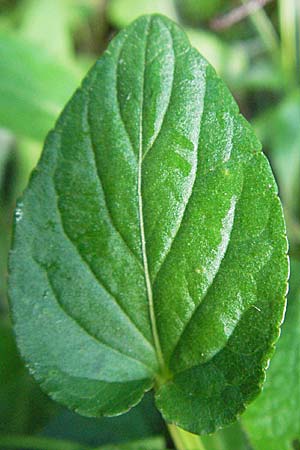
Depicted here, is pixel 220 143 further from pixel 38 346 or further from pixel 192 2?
pixel 192 2

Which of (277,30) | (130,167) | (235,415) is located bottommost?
(235,415)

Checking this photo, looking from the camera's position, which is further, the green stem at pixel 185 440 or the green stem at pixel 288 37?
the green stem at pixel 288 37

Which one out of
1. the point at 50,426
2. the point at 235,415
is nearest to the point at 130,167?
the point at 235,415

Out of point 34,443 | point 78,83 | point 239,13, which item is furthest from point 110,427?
point 239,13

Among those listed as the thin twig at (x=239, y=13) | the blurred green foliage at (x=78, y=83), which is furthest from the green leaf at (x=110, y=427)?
the thin twig at (x=239, y=13)

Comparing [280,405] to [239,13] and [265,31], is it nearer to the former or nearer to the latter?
[239,13]

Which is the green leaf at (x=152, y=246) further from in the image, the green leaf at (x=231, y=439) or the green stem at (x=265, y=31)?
the green stem at (x=265, y=31)

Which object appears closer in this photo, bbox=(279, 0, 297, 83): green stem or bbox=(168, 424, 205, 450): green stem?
bbox=(168, 424, 205, 450): green stem

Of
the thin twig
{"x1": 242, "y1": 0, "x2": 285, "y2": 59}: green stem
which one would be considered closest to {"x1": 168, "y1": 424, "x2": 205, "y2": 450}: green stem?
the thin twig

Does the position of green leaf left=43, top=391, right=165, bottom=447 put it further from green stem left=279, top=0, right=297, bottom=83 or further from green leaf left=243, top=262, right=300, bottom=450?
green stem left=279, top=0, right=297, bottom=83
